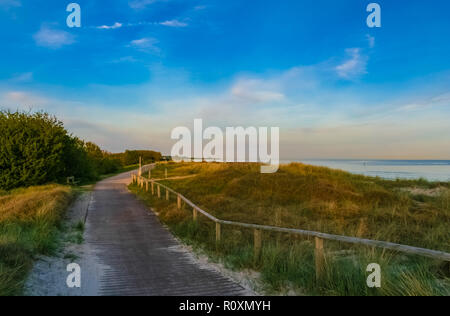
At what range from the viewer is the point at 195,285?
547 centimetres

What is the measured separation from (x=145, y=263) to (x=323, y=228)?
5.54 meters

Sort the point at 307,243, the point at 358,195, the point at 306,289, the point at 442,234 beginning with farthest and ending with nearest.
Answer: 1. the point at 358,195
2. the point at 442,234
3. the point at 307,243
4. the point at 306,289

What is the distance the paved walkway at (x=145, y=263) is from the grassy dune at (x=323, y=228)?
26.8 inches

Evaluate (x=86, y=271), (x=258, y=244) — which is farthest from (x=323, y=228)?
(x=86, y=271)

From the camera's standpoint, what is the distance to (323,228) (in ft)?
31.4

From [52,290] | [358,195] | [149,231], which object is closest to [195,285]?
[52,290]

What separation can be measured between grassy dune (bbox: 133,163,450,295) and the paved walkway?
0.68m

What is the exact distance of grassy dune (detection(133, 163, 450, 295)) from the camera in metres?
4.99

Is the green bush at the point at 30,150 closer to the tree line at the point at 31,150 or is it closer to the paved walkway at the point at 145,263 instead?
the tree line at the point at 31,150

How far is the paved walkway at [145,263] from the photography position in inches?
208

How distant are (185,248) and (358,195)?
10386 mm
